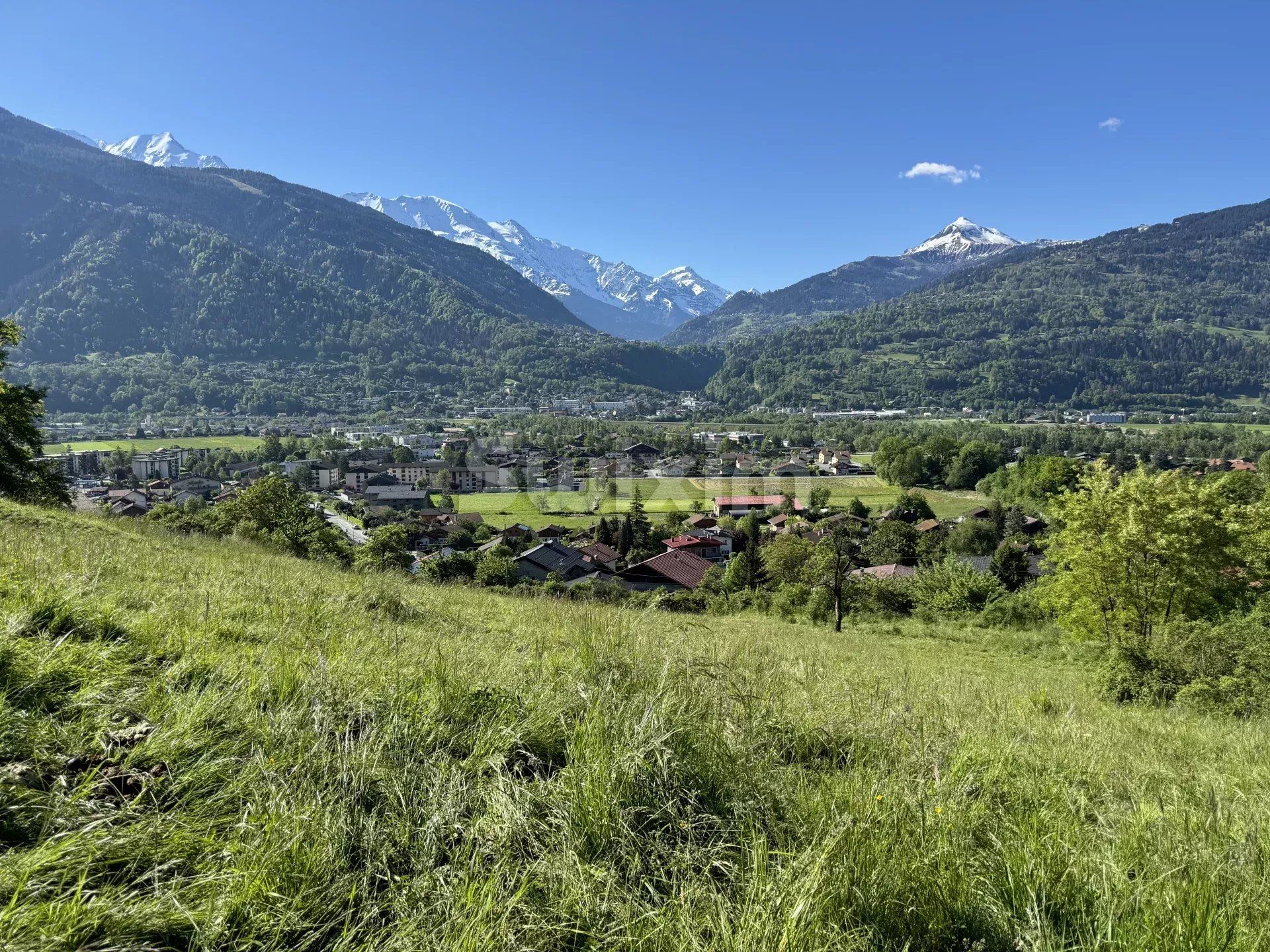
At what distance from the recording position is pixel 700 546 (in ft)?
151

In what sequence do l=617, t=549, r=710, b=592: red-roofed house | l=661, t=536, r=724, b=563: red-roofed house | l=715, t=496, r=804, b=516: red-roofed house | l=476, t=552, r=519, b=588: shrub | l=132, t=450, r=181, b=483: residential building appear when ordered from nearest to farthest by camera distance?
1. l=476, t=552, r=519, b=588: shrub
2. l=617, t=549, r=710, b=592: red-roofed house
3. l=661, t=536, r=724, b=563: red-roofed house
4. l=715, t=496, r=804, b=516: red-roofed house
5. l=132, t=450, r=181, b=483: residential building

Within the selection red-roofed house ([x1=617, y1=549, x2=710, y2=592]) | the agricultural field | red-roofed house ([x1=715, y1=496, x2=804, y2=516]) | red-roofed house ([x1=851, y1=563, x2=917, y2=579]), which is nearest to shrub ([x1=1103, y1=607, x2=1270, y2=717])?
red-roofed house ([x1=851, y1=563, x2=917, y2=579])

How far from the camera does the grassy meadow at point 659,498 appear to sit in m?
59.6

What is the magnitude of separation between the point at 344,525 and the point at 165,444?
2885 inches

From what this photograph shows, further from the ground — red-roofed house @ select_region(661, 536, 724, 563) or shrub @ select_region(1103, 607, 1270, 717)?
shrub @ select_region(1103, 607, 1270, 717)

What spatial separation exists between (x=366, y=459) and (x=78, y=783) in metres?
89.6

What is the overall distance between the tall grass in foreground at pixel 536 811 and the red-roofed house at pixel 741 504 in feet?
181

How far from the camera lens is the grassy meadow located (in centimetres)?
5962

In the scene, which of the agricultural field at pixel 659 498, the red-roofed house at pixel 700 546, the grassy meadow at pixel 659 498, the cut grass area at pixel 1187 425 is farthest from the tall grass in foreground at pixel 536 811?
the cut grass area at pixel 1187 425

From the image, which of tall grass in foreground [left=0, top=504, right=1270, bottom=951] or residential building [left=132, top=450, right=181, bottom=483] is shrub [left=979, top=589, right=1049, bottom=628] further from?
residential building [left=132, top=450, right=181, bottom=483]

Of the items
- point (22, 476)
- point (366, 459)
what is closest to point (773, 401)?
point (366, 459)

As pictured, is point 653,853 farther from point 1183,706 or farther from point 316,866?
point 1183,706

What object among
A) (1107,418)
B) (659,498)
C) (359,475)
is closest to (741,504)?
(659,498)

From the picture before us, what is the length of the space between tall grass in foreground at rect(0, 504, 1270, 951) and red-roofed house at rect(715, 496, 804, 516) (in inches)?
2171
